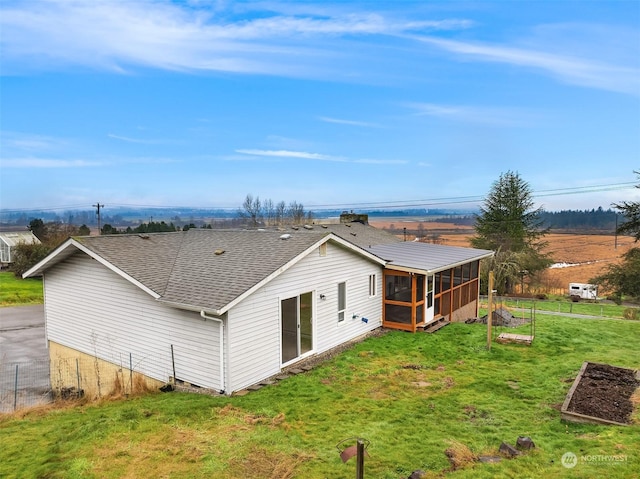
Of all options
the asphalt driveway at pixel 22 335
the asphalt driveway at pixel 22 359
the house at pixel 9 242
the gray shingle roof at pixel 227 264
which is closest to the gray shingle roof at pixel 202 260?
the gray shingle roof at pixel 227 264

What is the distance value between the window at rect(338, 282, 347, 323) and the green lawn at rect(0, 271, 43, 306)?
28.6 metres

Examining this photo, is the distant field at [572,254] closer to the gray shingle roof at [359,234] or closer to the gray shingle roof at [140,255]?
the gray shingle roof at [359,234]

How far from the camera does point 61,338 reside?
1277cm

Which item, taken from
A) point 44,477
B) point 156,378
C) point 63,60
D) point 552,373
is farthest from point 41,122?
point 552,373

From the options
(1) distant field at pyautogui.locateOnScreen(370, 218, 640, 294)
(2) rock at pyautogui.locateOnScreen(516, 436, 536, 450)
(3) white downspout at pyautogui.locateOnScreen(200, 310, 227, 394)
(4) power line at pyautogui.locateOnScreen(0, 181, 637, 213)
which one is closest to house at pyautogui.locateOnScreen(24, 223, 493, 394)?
(3) white downspout at pyautogui.locateOnScreen(200, 310, 227, 394)

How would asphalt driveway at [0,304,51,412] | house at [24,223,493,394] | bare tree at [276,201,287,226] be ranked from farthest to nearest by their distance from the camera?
bare tree at [276,201,287,226] < asphalt driveway at [0,304,51,412] < house at [24,223,493,394]

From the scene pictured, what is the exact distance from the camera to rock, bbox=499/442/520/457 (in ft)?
18.4

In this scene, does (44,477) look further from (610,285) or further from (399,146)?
(399,146)

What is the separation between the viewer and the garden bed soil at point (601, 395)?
269 inches

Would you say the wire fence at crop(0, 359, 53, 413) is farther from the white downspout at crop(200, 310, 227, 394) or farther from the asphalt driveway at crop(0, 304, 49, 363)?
the white downspout at crop(200, 310, 227, 394)

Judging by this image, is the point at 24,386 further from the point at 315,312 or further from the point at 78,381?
the point at 315,312

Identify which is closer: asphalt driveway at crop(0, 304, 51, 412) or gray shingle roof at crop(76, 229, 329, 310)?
gray shingle roof at crop(76, 229, 329, 310)

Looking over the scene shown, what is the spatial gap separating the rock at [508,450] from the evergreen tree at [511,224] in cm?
3259

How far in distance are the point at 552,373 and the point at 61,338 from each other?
14.2 meters
